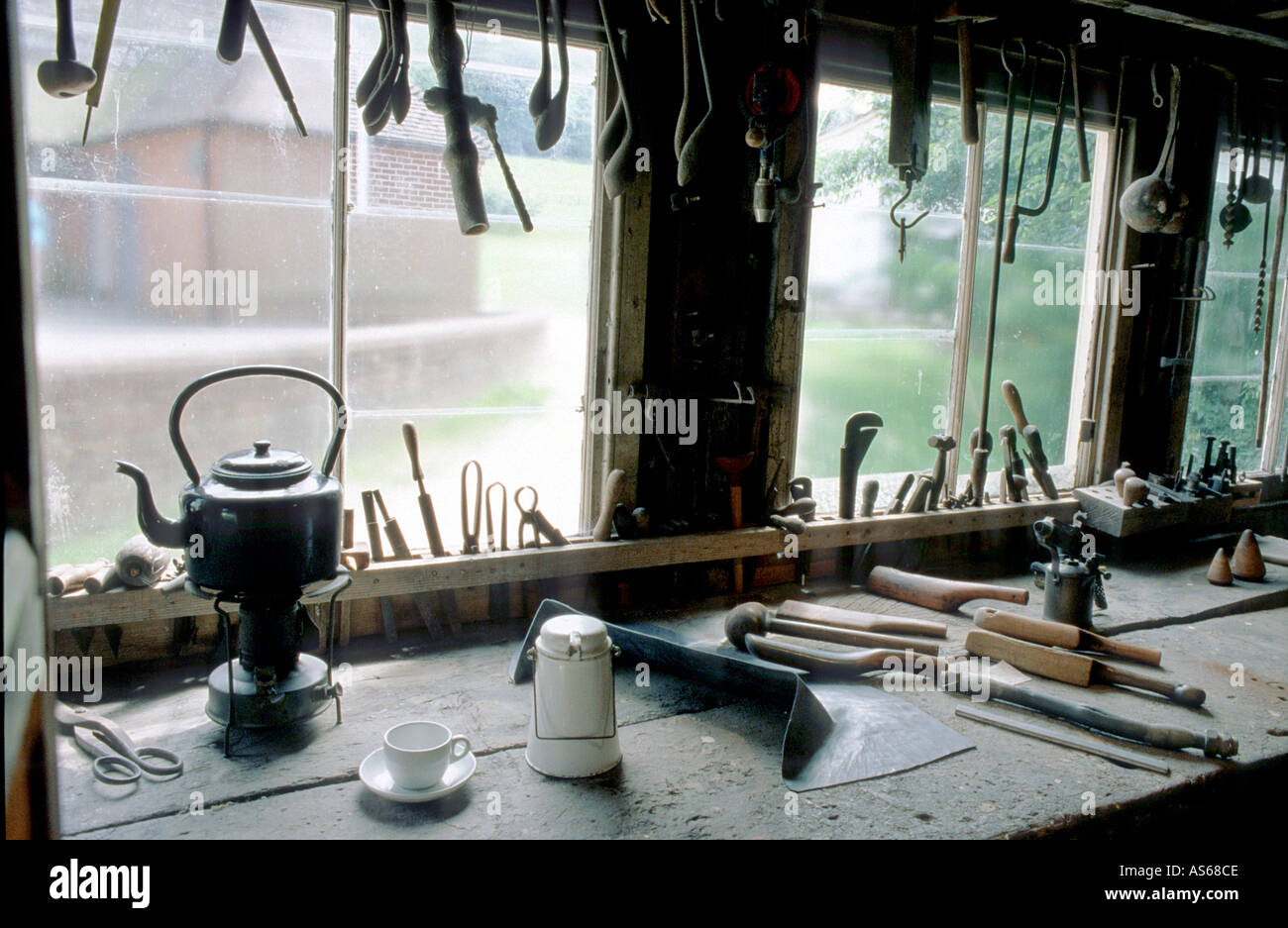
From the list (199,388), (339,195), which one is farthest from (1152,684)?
(339,195)

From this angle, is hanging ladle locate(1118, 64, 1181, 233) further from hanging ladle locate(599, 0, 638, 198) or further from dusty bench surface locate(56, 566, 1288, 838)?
hanging ladle locate(599, 0, 638, 198)

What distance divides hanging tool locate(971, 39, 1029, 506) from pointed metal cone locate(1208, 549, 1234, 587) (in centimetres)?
95

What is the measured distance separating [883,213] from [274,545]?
2733 mm

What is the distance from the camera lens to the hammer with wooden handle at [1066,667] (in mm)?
2504

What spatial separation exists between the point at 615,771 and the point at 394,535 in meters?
1.08

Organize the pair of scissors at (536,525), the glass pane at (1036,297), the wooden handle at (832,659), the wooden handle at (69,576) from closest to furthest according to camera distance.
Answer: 1. the wooden handle at (69,576)
2. the wooden handle at (832,659)
3. the pair of scissors at (536,525)
4. the glass pane at (1036,297)

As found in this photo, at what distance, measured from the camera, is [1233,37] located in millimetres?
4066

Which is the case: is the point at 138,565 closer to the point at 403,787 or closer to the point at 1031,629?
the point at 403,787

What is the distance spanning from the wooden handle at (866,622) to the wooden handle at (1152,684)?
0.47m

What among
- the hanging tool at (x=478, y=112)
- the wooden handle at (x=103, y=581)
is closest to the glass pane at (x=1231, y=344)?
the hanging tool at (x=478, y=112)

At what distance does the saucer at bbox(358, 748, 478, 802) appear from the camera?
190cm

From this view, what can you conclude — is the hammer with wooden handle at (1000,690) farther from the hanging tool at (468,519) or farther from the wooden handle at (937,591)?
the hanging tool at (468,519)
